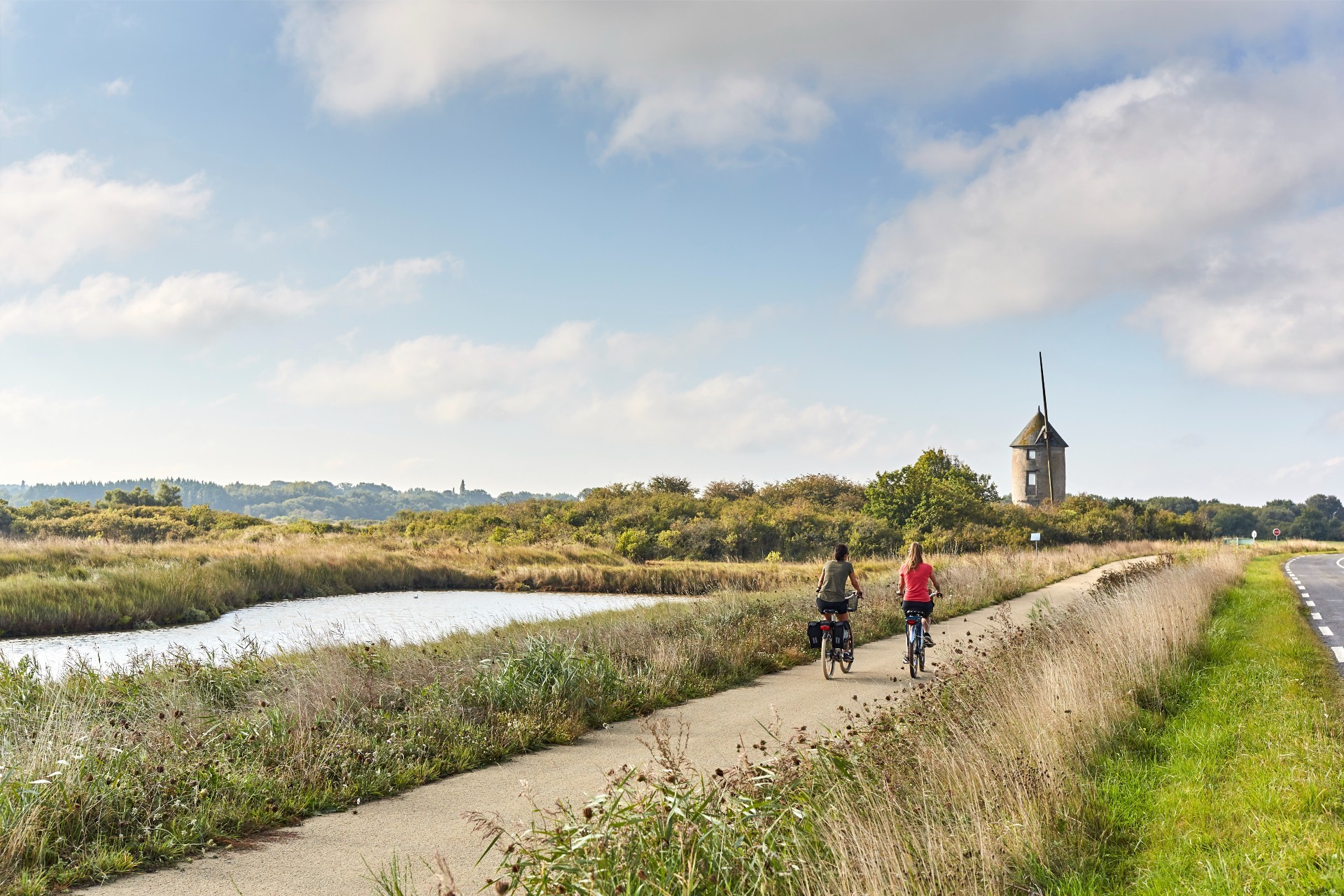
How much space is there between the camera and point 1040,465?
76.8m

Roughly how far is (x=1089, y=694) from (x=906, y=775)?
3931 mm

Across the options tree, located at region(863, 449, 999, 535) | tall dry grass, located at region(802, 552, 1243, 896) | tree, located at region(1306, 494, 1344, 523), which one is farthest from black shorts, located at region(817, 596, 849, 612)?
tree, located at region(1306, 494, 1344, 523)

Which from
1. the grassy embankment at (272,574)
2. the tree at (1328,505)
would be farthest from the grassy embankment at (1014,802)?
the tree at (1328,505)

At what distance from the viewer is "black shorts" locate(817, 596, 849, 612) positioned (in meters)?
12.5

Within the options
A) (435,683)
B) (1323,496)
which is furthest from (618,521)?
(1323,496)

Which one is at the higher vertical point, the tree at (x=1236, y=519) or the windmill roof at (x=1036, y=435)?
the windmill roof at (x=1036, y=435)

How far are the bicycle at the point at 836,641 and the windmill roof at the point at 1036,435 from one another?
231ft

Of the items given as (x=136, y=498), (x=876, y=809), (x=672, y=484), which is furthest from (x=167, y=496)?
(x=876, y=809)

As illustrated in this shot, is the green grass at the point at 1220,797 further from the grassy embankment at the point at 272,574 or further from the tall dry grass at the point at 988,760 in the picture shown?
the grassy embankment at the point at 272,574

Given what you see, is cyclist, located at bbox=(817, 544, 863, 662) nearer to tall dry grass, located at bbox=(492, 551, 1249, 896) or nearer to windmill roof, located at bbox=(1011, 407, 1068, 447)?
tall dry grass, located at bbox=(492, 551, 1249, 896)

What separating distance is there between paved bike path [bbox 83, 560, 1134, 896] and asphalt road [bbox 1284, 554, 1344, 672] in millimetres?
8462

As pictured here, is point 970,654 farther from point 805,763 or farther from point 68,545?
point 68,545

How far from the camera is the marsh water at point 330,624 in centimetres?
1766

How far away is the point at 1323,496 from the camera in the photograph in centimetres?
13950
